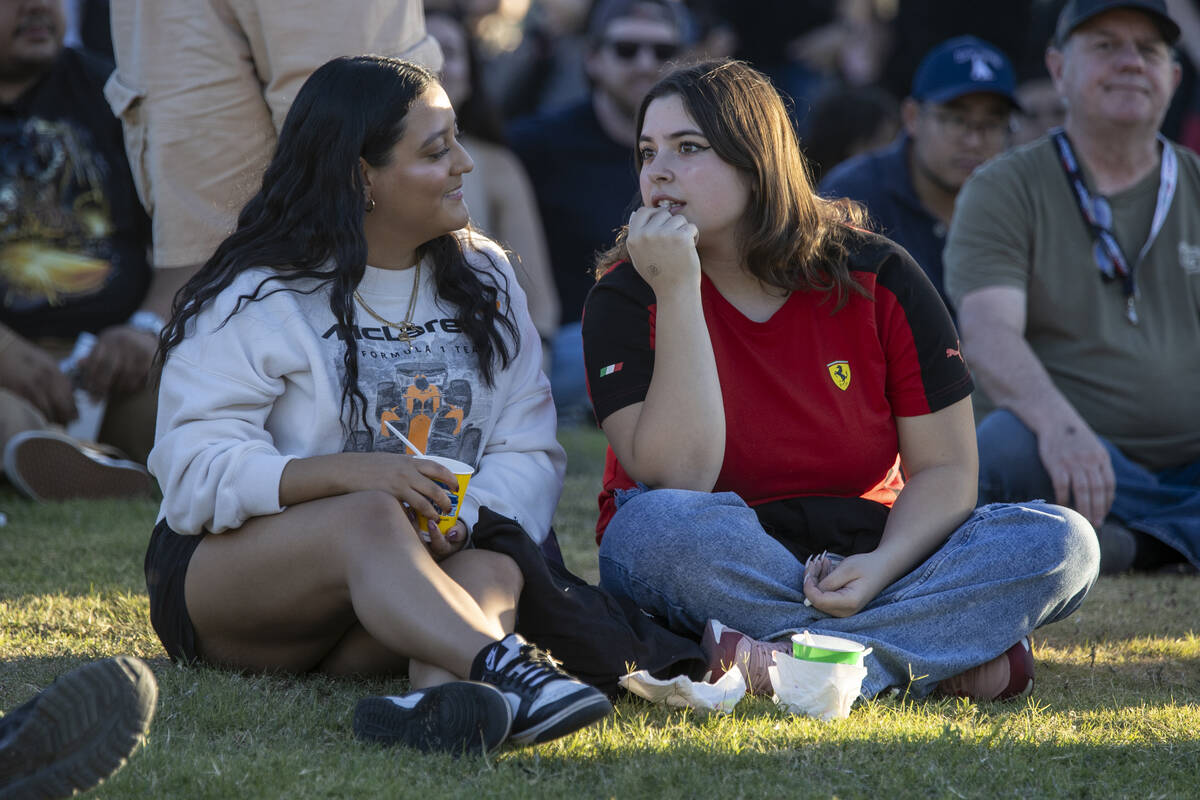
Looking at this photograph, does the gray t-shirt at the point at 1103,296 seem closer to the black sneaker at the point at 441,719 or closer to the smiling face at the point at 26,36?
the black sneaker at the point at 441,719

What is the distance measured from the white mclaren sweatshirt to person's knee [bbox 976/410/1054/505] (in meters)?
1.85

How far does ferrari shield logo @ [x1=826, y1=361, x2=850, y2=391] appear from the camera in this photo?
320cm

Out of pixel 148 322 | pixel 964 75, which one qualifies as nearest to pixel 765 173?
pixel 148 322

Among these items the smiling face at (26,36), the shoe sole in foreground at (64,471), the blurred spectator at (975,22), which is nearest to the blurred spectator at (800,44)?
the blurred spectator at (975,22)

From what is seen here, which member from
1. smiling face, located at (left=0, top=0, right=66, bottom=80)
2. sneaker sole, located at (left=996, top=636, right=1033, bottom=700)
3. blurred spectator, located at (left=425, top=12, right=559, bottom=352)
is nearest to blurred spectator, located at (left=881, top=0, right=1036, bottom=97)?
blurred spectator, located at (left=425, top=12, right=559, bottom=352)

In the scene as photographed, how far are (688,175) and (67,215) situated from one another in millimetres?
3129

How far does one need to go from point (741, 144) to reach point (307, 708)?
5.12ft

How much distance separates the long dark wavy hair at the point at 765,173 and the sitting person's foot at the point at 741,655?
82cm

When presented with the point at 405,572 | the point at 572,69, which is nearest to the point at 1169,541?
the point at 405,572

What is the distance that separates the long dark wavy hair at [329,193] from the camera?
2982 millimetres

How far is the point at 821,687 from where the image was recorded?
2.60 meters

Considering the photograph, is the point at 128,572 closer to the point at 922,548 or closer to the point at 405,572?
the point at 405,572

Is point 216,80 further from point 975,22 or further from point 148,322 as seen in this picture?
point 975,22

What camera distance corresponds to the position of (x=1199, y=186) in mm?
4863
